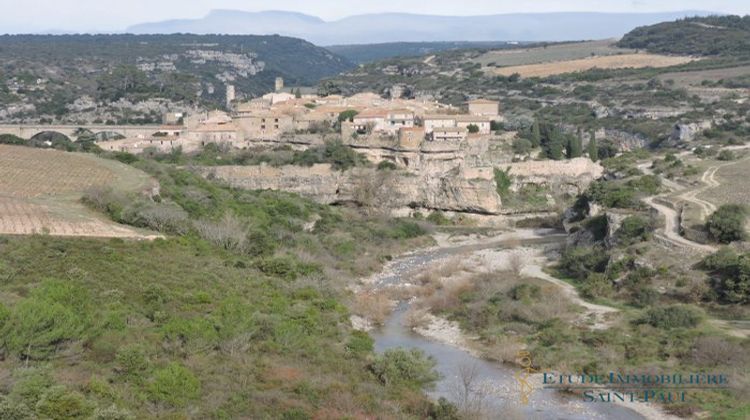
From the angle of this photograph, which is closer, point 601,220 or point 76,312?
point 76,312

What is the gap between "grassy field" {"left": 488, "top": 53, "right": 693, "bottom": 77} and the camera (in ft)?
361

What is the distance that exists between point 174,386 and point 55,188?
20.1 m

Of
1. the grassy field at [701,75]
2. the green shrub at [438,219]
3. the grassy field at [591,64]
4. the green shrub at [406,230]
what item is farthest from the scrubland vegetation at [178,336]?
the grassy field at [591,64]

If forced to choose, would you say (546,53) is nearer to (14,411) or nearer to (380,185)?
(380,185)

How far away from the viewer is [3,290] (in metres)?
22.4

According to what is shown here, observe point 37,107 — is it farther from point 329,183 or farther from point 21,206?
point 21,206

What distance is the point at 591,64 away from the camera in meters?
114

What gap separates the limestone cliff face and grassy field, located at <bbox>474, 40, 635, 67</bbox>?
69.6m

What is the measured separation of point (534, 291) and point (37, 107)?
73151mm

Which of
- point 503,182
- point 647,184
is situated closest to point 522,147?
point 503,182

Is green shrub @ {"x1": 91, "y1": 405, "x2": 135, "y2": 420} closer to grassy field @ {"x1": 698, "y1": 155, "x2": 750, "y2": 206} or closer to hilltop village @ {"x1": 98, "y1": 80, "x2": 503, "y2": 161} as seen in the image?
grassy field @ {"x1": 698, "y1": 155, "x2": 750, "y2": 206}

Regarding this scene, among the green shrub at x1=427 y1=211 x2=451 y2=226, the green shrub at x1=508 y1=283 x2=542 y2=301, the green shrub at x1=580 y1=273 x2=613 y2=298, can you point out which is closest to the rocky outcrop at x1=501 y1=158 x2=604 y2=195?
the green shrub at x1=427 y1=211 x2=451 y2=226

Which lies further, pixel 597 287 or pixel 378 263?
pixel 378 263

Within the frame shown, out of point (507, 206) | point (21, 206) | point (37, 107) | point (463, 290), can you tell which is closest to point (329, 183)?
point (507, 206)
